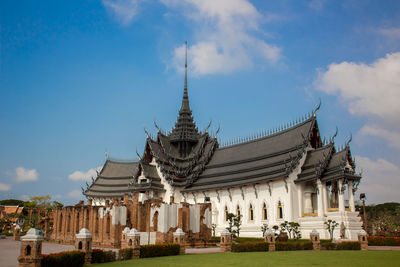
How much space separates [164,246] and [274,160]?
17358 mm

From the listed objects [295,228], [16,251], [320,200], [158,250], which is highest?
[320,200]

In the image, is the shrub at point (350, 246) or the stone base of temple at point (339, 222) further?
the stone base of temple at point (339, 222)

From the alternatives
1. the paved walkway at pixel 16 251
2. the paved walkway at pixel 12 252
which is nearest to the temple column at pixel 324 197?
the paved walkway at pixel 16 251

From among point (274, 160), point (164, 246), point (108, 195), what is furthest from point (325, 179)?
point (108, 195)

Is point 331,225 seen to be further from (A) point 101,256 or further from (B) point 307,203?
(A) point 101,256

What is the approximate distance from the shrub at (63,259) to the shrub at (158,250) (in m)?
3.88

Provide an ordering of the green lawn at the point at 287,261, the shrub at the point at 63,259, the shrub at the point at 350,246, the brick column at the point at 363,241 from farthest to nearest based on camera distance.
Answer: the shrub at the point at 350,246
the brick column at the point at 363,241
the shrub at the point at 63,259
the green lawn at the point at 287,261

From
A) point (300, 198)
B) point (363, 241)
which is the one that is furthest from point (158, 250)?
point (300, 198)

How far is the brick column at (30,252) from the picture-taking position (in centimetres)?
1319

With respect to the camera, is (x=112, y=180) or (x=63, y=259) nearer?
(x=63, y=259)

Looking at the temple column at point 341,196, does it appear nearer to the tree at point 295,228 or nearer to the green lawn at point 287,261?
the tree at point 295,228

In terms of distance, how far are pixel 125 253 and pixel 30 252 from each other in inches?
194

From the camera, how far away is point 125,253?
1738 centimetres

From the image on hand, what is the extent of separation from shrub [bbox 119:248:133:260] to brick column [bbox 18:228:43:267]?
175 inches
